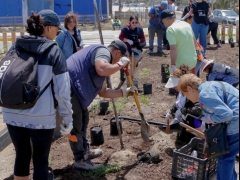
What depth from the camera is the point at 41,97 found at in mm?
3098

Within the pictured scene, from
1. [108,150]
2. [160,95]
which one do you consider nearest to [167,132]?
[108,150]

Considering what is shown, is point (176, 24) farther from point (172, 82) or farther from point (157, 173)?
point (157, 173)

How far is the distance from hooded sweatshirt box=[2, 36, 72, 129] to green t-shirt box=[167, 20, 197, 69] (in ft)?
8.92

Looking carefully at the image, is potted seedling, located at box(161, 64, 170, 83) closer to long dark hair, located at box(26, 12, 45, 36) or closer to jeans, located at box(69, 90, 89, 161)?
jeans, located at box(69, 90, 89, 161)

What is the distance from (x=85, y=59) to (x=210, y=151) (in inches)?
56.9

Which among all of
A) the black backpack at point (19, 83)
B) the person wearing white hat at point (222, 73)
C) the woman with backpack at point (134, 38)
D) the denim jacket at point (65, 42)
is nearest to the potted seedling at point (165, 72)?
the woman with backpack at point (134, 38)

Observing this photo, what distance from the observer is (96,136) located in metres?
5.07

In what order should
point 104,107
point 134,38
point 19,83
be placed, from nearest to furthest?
point 19,83, point 104,107, point 134,38

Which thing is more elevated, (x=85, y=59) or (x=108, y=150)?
(x=85, y=59)

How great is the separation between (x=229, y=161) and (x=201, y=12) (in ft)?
24.1

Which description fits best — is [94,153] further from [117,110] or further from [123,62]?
[117,110]

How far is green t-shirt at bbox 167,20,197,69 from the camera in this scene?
5551mm

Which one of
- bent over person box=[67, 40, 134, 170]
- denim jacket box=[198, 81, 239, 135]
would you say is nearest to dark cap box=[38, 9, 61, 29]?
bent over person box=[67, 40, 134, 170]

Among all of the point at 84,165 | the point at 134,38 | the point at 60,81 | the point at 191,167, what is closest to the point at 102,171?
the point at 84,165
